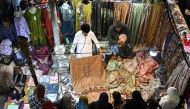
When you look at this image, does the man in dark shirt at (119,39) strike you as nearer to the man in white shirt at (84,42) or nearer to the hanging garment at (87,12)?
the man in white shirt at (84,42)

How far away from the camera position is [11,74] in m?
8.81

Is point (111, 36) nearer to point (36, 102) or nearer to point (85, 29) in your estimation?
point (85, 29)

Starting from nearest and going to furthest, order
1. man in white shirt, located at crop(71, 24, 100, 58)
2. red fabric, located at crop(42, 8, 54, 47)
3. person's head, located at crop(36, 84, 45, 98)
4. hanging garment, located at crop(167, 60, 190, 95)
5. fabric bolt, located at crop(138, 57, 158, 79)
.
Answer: person's head, located at crop(36, 84, 45, 98), hanging garment, located at crop(167, 60, 190, 95), man in white shirt, located at crop(71, 24, 100, 58), fabric bolt, located at crop(138, 57, 158, 79), red fabric, located at crop(42, 8, 54, 47)

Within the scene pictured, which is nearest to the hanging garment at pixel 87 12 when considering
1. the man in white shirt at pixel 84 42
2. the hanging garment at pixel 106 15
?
the hanging garment at pixel 106 15

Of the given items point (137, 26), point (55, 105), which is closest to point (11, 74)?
point (55, 105)

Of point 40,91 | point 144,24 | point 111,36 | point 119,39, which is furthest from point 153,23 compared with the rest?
point 40,91

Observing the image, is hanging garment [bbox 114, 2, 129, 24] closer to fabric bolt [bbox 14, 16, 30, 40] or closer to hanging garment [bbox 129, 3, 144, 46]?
hanging garment [bbox 129, 3, 144, 46]

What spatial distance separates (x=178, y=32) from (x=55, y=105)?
3179 millimetres

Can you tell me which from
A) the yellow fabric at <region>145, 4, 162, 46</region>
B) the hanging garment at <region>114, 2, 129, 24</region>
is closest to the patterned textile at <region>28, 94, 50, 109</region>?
the hanging garment at <region>114, 2, 129, 24</region>

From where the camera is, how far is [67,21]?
9891 mm

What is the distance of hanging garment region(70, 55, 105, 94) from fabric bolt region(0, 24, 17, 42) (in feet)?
5.64

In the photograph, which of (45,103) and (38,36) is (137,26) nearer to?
(38,36)

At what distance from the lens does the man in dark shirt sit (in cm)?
954

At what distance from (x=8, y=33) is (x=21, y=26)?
367mm
